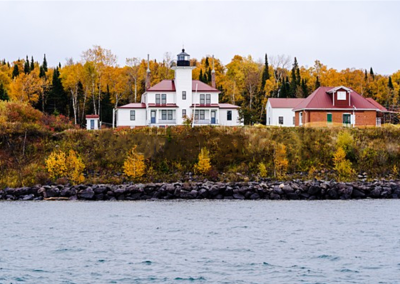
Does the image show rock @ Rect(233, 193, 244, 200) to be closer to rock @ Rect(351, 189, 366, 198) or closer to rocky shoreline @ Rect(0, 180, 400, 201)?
rocky shoreline @ Rect(0, 180, 400, 201)

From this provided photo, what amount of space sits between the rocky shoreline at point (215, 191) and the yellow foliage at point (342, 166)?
9.15ft


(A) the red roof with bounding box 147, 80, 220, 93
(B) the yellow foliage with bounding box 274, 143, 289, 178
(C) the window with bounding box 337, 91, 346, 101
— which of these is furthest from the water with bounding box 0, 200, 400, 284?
(A) the red roof with bounding box 147, 80, 220, 93

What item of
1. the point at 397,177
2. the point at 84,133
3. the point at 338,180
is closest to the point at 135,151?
the point at 84,133

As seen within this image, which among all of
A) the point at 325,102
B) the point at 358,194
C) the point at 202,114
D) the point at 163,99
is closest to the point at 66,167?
the point at 358,194

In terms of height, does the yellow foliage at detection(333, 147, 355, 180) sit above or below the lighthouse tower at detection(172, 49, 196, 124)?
below

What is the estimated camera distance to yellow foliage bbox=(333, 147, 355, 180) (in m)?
51.3

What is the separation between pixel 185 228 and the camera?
3238cm

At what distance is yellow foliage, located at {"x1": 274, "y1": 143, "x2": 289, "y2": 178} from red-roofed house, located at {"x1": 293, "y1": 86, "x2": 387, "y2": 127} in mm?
14328

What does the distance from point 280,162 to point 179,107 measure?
2533cm

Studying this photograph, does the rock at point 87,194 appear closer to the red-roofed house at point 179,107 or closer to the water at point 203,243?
the water at point 203,243

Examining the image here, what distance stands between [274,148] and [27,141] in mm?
20908

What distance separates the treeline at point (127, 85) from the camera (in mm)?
89000

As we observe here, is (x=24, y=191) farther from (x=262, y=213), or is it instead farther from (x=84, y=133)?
(x=262, y=213)

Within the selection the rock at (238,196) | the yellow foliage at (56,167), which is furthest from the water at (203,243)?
the yellow foliage at (56,167)
